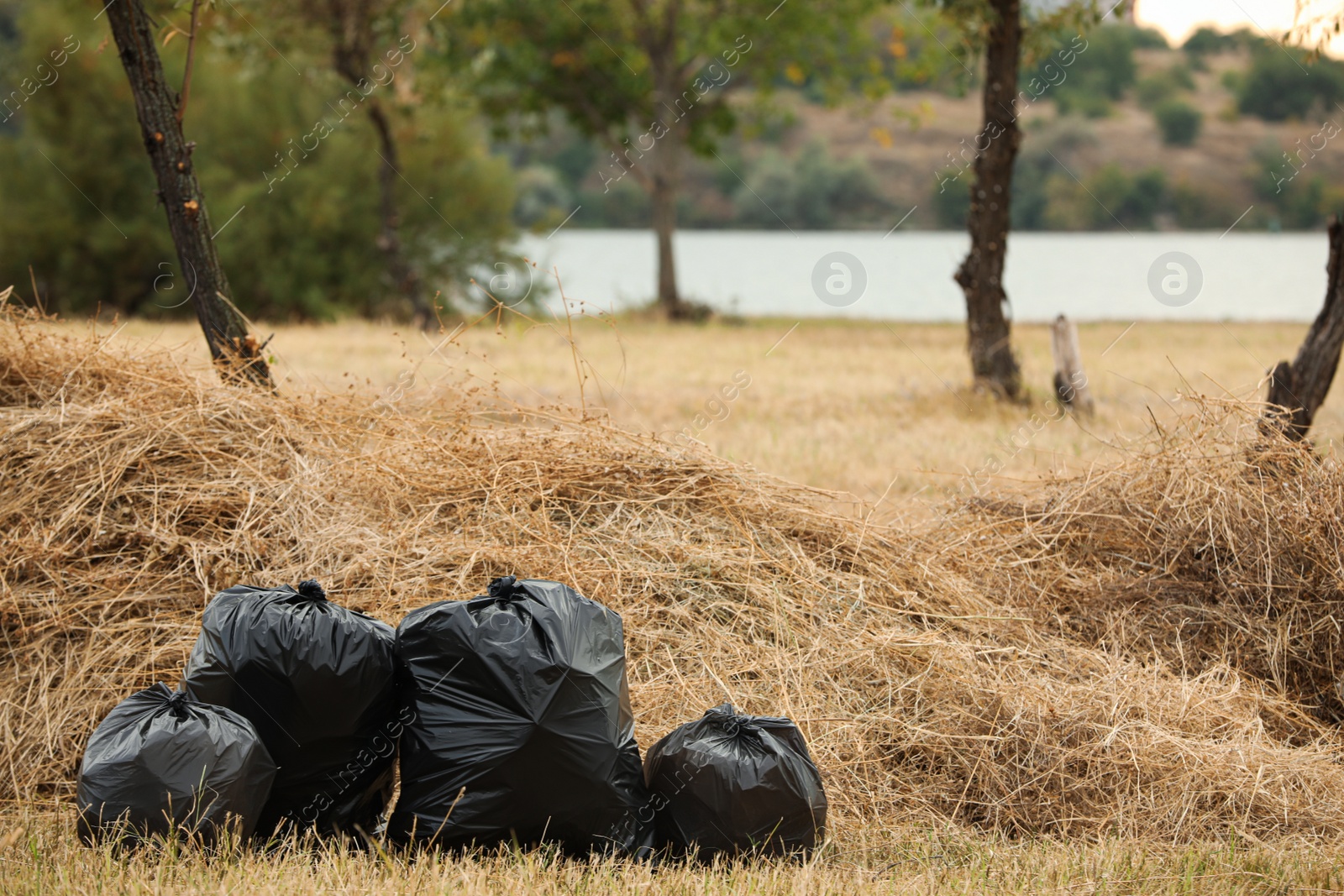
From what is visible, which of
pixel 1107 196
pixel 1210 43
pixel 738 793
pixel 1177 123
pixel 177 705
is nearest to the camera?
pixel 177 705

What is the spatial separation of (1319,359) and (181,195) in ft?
19.0

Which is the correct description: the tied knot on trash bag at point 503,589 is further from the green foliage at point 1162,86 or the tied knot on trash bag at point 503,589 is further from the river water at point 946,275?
the green foliage at point 1162,86

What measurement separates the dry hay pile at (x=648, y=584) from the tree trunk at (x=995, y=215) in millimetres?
5288

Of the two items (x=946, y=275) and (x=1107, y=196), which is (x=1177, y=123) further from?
(x=946, y=275)

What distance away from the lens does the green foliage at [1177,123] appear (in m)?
43.2

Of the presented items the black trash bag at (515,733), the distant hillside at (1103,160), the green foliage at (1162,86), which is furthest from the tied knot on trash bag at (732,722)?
the green foliage at (1162,86)

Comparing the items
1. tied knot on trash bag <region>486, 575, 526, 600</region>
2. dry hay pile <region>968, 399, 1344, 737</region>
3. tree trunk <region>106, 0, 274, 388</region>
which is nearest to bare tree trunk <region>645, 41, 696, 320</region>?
tree trunk <region>106, 0, 274, 388</region>

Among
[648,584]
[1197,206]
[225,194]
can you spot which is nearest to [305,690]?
[648,584]

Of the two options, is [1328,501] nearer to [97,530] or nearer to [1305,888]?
[1305,888]

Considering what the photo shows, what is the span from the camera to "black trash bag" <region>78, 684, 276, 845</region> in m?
2.63

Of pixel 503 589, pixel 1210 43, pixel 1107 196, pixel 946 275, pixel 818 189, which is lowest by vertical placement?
pixel 503 589

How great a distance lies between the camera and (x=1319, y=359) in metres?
5.77

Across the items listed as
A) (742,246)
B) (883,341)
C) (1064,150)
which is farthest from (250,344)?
(742,246)

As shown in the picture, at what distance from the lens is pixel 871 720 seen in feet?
12.1
